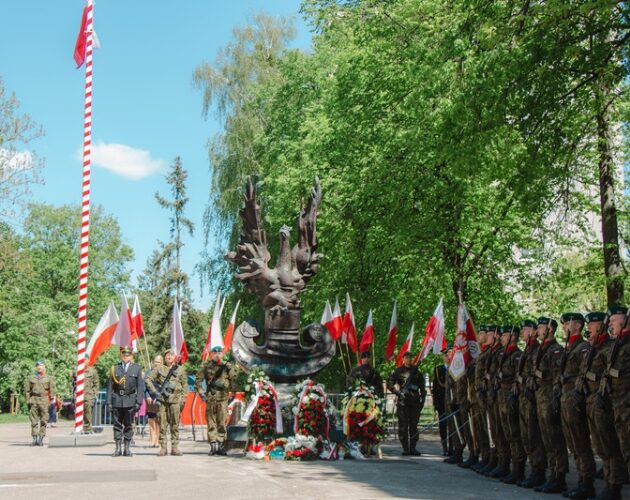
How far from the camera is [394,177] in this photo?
24.5 m

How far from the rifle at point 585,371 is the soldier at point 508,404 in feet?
7.14

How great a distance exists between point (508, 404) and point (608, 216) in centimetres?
842

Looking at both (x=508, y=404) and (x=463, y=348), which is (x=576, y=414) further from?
(x=463, y=348)

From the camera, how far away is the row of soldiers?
35.1 feet

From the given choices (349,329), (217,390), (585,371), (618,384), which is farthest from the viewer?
(349,329)

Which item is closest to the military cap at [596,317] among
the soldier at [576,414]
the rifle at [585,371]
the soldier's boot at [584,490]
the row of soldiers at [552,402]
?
the row of soldiers at [552,402]

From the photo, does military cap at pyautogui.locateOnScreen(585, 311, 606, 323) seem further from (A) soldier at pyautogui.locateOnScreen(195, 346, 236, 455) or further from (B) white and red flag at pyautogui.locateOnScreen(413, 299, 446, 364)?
(A) soldier at pyautogui.locateOnScreen(195, 346, 236, 455)

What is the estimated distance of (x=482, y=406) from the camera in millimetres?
15055

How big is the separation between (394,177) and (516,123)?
22.8 feet

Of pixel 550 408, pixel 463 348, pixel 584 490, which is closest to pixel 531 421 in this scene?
pixel 550 408

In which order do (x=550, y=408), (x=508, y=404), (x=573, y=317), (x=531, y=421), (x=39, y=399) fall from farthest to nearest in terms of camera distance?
(x=39, y=399) < (x=508, y=404) < (x=531, y=421) < (x=550, y=408) < (x=573, y=317)

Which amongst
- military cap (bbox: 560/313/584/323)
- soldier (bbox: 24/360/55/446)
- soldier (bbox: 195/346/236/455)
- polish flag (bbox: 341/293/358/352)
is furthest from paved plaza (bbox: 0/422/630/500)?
polish flag (bbox: 341/293/358/352)

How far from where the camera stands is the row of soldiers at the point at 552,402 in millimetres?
10711

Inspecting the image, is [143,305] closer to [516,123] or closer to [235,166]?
[235,166]
